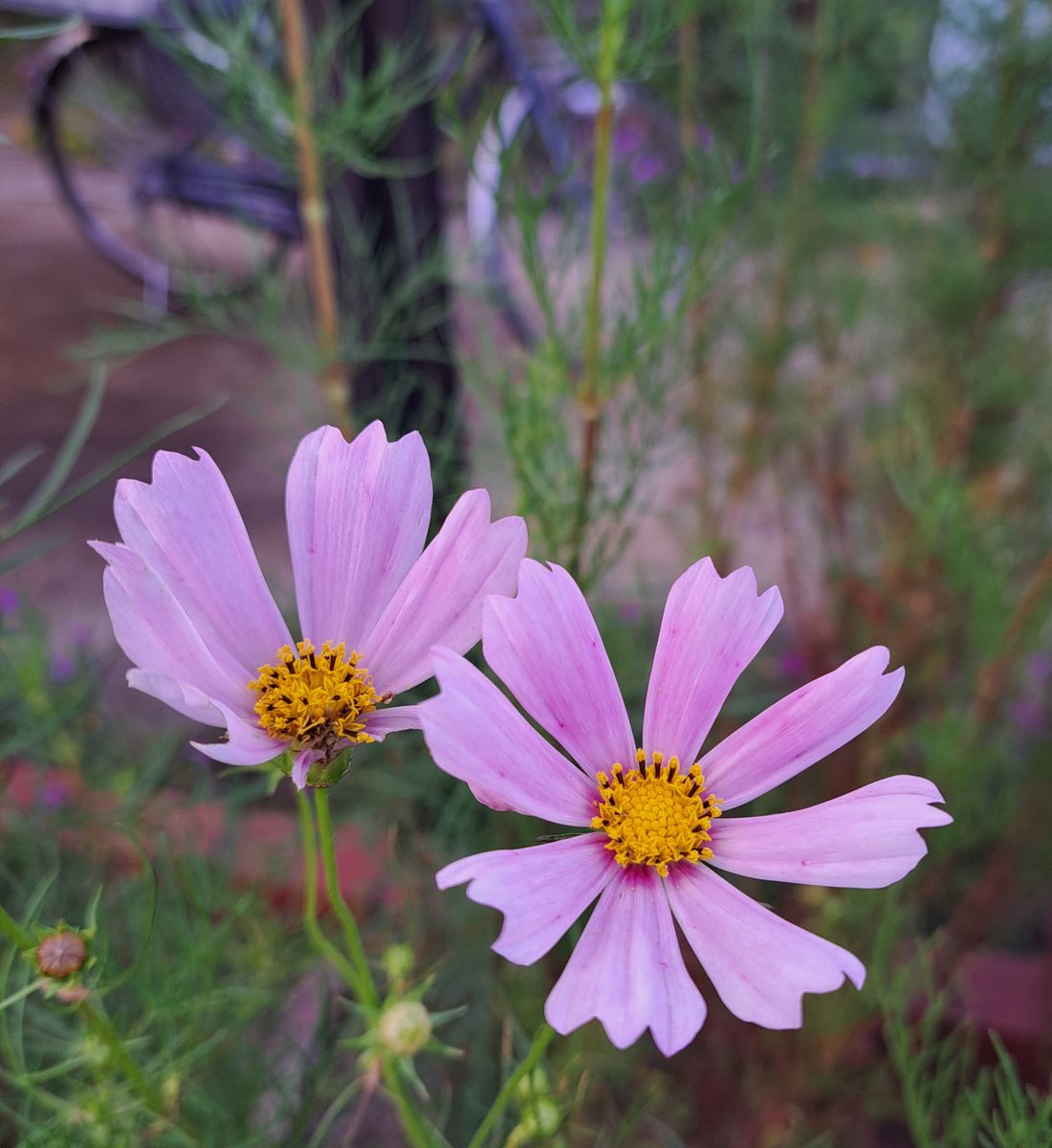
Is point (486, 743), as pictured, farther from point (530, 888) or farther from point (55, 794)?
point (55, 794)

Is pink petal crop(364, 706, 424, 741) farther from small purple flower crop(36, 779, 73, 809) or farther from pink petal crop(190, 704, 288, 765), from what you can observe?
small purple flower crop(36, 779, 73, 809)

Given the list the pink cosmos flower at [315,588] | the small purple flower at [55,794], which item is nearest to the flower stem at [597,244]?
the pink cosmos flower at [315,588]

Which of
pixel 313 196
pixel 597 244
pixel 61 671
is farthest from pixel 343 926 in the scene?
pixel 61 671

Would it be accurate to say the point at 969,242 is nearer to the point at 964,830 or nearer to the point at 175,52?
the point at 964,830

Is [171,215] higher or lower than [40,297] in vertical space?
higher

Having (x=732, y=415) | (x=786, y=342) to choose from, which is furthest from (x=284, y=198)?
(x=732, y=415)

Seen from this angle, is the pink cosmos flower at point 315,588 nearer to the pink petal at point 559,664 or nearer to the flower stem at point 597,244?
the pink petal at point 559,664

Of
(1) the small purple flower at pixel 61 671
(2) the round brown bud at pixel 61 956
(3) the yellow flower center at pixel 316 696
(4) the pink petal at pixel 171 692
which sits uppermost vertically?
(4) the pink petal at pixel 171 692
